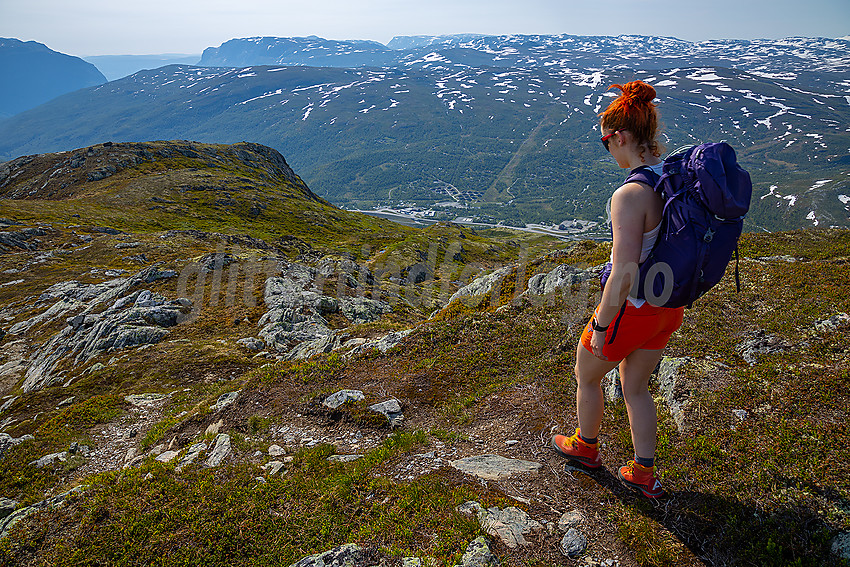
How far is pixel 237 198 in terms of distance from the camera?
125625mm

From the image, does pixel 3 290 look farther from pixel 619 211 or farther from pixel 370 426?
pixel 619 211

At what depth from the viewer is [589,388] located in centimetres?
671

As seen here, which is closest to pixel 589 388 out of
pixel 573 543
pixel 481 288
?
pixel 573 543

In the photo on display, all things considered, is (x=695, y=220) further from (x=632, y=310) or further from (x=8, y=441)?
(x=8, y=441)

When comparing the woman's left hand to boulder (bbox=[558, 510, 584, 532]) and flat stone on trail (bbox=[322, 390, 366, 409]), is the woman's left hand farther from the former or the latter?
flat stone on trail (bbox=[322, 390, 366, 409])

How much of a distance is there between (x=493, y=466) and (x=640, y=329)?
4.46 metres

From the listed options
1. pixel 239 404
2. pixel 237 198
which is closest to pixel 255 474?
pixel 239 404

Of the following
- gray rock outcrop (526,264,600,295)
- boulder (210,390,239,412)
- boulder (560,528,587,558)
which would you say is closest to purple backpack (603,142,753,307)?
boulder (560,528,587,558)

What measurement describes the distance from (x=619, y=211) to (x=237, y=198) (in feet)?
454

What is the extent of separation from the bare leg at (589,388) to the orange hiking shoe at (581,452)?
0.25 metres

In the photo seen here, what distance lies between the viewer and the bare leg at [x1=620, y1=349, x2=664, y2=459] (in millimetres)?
6016

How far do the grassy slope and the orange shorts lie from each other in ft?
9.19

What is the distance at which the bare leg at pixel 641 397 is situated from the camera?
19.7 feet

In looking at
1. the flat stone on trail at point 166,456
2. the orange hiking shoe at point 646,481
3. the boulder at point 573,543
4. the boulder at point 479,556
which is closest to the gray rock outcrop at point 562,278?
the orange hiking shoe at point 646,481
